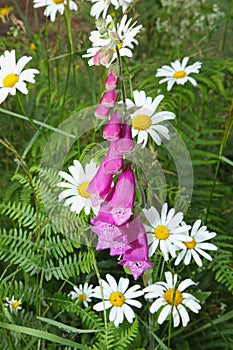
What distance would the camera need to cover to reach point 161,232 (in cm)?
117

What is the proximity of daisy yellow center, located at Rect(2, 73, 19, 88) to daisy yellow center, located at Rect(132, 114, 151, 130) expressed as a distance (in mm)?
276

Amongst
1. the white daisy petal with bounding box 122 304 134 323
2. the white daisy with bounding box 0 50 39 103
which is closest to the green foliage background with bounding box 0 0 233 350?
the white daisy petal with bounding box 122 304 134 323

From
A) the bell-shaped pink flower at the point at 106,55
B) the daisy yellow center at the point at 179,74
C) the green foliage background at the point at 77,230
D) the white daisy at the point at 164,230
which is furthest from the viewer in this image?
the daisy yellow center at the point at 179,74

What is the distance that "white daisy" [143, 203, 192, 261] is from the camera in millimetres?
1142

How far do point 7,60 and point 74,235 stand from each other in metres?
0.40

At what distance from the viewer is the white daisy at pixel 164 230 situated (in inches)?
44.9

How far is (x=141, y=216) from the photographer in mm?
1107

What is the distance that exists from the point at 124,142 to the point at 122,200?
0.31 ft

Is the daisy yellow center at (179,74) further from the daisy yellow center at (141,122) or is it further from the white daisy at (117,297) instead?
the white daisy at (117,297)

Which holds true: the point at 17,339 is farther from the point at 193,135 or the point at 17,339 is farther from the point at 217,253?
the point at 193,135

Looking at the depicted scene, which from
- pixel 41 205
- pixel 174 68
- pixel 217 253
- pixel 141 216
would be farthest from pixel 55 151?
pixel 141 216

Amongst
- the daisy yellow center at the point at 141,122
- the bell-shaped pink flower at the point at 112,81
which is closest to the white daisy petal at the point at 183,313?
the daisy yellow center at the point at 141,122

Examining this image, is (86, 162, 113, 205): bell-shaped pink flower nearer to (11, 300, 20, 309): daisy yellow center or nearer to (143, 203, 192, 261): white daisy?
(143, 203, 192, 261): white daisy

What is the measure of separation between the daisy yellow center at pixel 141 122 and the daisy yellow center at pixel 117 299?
1.05 feet
